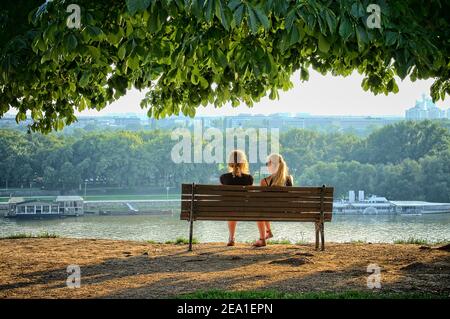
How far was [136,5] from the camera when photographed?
12.0 ft

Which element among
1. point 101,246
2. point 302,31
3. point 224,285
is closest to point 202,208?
point 101,246

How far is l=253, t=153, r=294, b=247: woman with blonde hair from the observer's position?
348 inches

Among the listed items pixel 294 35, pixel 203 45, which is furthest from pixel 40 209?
pixel 294 35

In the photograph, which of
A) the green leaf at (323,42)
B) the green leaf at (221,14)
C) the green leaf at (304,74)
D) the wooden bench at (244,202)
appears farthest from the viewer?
the green leaf at (304,74)

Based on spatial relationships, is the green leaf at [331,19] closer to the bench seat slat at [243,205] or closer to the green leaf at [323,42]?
the green leaf at [323,42]

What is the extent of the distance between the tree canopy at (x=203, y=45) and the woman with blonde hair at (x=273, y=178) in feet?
3.71

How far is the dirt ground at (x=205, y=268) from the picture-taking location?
5863 millimetres

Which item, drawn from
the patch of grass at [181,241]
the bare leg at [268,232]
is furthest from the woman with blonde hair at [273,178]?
the patch of grass at [181,241]

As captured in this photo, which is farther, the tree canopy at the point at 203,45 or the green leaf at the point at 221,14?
the tree canopy at the point at 203,45

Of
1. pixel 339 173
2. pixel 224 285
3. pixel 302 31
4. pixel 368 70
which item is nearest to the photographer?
pixel 302 31

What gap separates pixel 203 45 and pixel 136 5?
1.10 m

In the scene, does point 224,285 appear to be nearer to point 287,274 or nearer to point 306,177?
point 287,274
